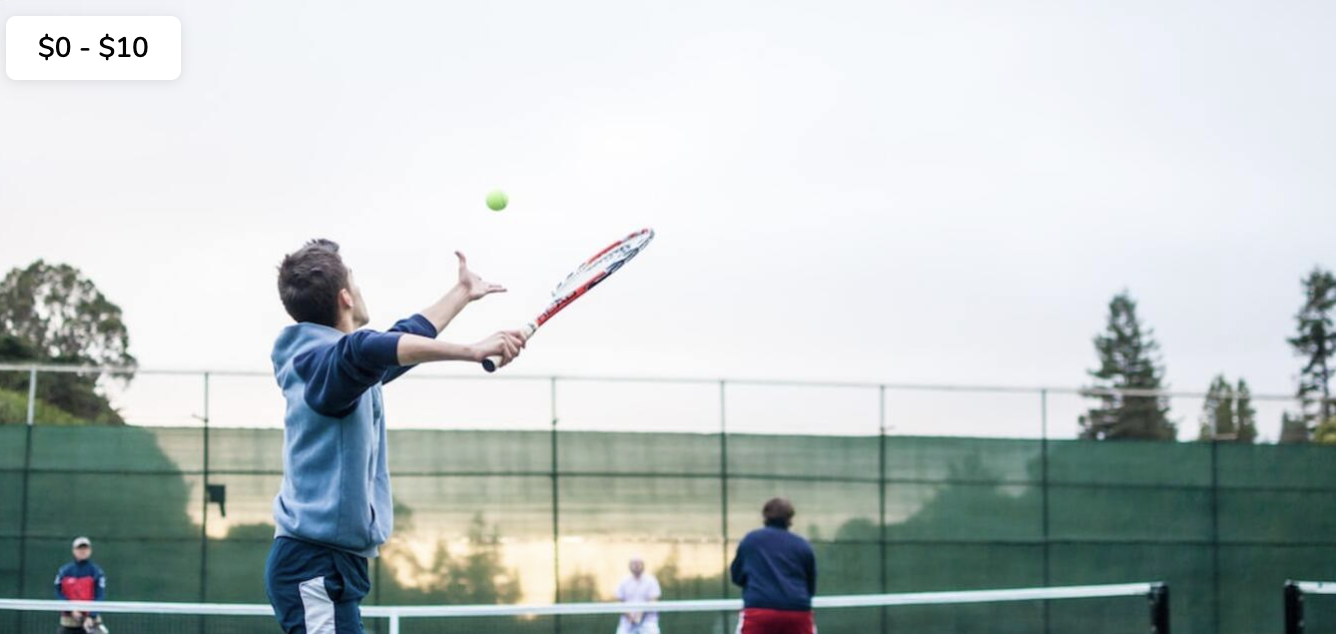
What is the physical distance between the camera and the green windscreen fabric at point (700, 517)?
16.4 metres

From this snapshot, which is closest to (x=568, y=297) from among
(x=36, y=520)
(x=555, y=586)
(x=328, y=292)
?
(x=328, y=292)

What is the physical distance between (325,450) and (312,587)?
331 mm

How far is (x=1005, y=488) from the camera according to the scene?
57.6 feet

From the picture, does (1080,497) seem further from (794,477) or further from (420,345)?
(420,345)

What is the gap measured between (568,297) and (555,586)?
39.1ft

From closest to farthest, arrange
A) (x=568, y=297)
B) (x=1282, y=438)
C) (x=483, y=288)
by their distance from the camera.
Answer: (x=483, y=288), (x=568, y=297), (x=1282, y=438)

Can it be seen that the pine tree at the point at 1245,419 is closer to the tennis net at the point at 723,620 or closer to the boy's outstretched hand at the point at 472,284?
the tennis net at the point at 723,620

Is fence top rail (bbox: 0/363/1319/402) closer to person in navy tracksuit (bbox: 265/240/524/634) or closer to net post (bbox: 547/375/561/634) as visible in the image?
net post (bbox: 547/375/561/634)

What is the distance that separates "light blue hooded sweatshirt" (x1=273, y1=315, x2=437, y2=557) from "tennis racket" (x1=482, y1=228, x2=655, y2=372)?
0.78 m

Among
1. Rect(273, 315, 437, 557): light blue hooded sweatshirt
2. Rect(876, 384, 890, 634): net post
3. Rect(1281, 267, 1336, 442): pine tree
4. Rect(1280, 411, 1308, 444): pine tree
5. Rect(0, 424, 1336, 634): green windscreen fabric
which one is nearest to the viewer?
Rect(273, 315, 437, 557): light blue hooded sweatshirt

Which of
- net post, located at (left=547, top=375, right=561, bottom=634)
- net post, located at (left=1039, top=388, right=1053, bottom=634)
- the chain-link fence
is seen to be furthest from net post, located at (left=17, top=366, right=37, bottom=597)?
net post, located at (left=1039, top=388, right=1053, bottom=634)

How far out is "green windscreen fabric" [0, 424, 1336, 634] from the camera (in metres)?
16.4

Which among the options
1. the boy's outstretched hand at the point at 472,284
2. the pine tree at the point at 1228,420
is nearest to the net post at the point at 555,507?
the pine tree at the point at 1228,420

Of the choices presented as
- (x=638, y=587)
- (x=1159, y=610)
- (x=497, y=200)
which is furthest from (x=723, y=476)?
(x=497, y=200)
